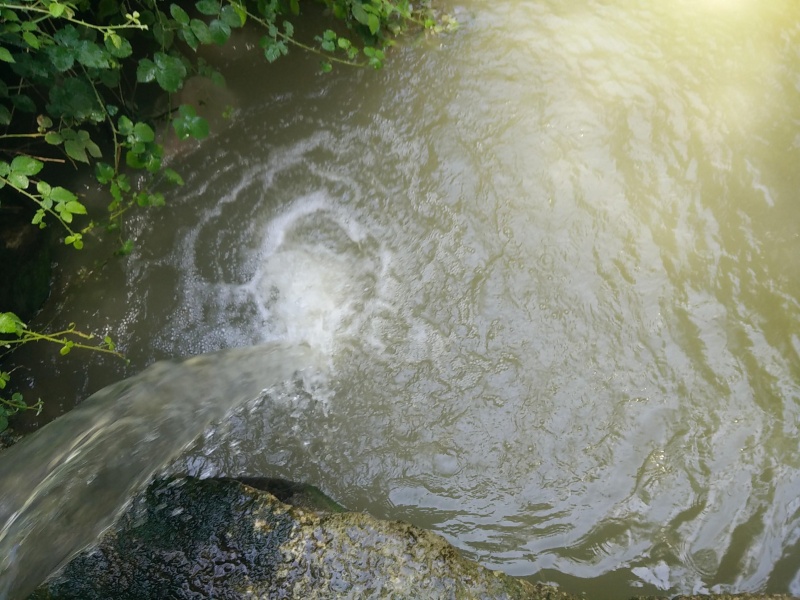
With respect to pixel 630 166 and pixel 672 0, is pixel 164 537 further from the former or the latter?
pixel 672 0

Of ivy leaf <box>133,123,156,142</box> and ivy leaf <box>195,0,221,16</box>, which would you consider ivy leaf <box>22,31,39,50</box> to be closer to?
ivy leaf <box>133,123,156,142</box>

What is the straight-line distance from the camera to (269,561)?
5.49 ft

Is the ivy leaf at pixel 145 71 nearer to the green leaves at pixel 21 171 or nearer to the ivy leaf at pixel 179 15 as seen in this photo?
the ivy leaf at pixel 179 15

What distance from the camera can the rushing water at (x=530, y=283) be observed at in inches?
86.6

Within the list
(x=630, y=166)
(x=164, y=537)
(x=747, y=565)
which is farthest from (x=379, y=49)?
(x=747, y=565)

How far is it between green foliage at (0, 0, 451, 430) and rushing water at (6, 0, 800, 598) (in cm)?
32

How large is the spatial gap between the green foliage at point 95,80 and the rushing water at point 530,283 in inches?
12.8

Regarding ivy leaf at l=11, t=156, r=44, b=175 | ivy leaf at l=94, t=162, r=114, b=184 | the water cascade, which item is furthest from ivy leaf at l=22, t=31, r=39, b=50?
the water cascade

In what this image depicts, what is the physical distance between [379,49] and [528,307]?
1.52 metres

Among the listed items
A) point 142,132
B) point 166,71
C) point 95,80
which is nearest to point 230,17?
point 166,71

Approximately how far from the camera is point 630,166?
9.41 feet

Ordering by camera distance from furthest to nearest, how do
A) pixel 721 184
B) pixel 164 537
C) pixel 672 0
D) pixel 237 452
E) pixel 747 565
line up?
pixel 672 0
pixel 721 184
pixel 237 452
pixel 747 565
pixel 164 537

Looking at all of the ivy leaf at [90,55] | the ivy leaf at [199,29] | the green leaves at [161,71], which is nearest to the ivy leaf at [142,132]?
the green leaves at [161,71]

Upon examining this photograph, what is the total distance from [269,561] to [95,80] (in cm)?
201
